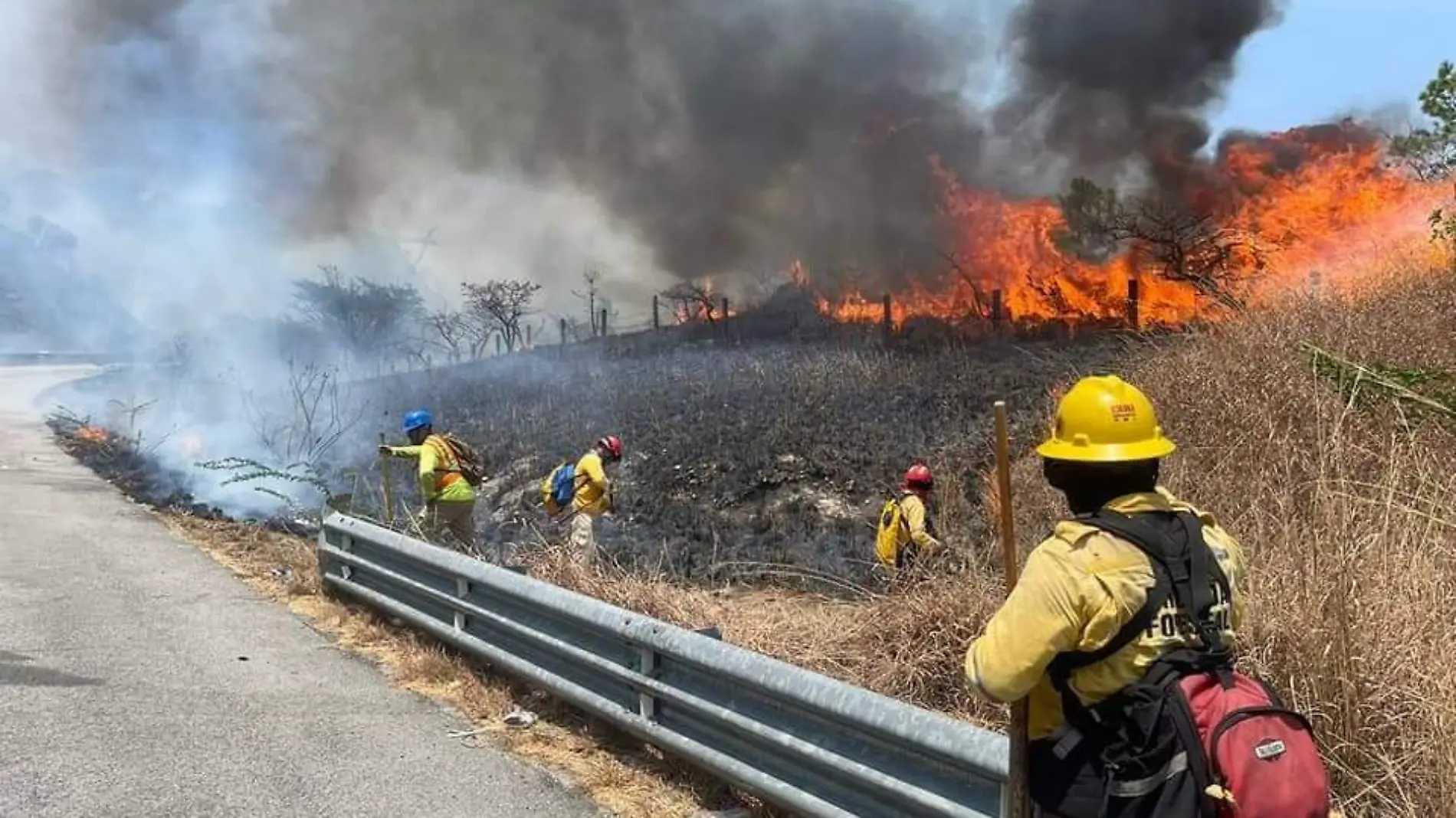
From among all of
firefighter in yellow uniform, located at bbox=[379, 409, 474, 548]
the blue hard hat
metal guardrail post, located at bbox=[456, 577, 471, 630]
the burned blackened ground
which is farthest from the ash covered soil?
metal guardrail post, located at bbox=[456, 577, 471, 630]

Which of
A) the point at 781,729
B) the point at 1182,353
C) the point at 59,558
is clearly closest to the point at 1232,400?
the point at 1182,353

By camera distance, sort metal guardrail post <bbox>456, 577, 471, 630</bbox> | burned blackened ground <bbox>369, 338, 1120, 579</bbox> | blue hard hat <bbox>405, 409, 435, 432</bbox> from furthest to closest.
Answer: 1. burned blackened ground <bbox>369, 338, 1120, 579</bbox>
2. blue hard hat <bbox>405, 409, 435, 432</bbox>
3. metal guardrail post <bbox>456, 577, 471, 630</bbox>

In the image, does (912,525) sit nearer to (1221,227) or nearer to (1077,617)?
(1077,617)

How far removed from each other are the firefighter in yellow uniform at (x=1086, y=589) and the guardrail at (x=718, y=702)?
2.35ft

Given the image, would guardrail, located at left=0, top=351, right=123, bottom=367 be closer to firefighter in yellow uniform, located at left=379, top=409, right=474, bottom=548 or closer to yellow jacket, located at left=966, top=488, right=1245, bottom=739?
firefighter in yellow uniform, located at left=379, top=409, right=474, bottom=548

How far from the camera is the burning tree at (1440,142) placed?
927cm

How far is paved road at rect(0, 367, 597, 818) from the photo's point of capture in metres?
4.05

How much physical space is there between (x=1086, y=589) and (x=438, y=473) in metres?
7.32

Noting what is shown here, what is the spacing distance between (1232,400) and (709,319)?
25082 mm

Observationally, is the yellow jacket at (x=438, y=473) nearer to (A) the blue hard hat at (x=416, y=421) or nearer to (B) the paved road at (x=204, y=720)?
(A) the blue hard hat at (x=416, y=421)

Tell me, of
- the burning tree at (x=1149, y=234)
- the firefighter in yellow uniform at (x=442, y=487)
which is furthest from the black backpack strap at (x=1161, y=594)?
the burning tree at (x=1149, y=234)

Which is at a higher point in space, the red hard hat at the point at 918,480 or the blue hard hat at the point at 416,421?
the blue hard hat at the point at 416,421

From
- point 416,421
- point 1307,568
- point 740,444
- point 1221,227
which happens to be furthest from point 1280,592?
point 1221,227

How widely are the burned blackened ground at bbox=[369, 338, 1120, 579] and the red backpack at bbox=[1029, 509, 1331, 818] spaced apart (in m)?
6.15
